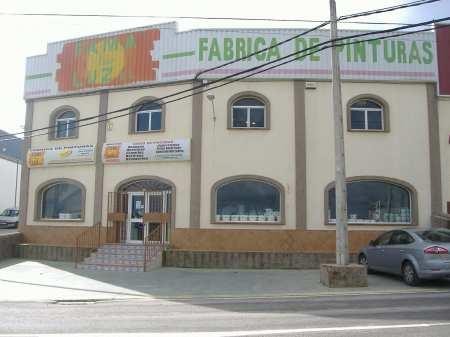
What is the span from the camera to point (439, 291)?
448 inches

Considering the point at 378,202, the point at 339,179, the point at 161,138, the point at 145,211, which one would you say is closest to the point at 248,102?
the point at 161,138

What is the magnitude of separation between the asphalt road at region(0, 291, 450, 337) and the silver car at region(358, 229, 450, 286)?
88cm

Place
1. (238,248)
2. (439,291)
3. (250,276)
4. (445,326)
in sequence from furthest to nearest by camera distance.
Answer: (238,248) < (250,276) < (439,291) < (445,326)

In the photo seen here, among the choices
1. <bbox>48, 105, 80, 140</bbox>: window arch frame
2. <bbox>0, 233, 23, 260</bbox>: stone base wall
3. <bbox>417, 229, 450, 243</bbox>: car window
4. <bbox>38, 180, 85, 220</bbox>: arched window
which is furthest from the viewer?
<bbox>48, 105, 80, 140</bbox>: window arch frame

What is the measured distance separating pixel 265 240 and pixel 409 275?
19.6 ft

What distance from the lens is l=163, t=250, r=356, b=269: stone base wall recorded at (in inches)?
637

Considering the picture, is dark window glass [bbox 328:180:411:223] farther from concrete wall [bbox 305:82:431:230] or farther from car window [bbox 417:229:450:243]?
car window [bbox 417:229:450:243]

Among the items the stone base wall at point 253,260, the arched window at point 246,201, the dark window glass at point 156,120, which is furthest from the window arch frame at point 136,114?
the stone base wall at point 253,260

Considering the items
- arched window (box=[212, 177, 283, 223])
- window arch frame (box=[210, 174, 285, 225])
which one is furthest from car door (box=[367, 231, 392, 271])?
arched window (box=[212, 177, 283, 223])

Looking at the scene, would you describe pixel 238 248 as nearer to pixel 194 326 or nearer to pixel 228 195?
pixel 228 195

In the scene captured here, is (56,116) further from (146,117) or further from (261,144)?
(261,144)

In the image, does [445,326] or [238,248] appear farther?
[238,248]

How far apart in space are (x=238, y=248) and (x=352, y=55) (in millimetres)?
8363

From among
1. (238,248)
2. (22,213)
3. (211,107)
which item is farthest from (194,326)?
(22,213)
